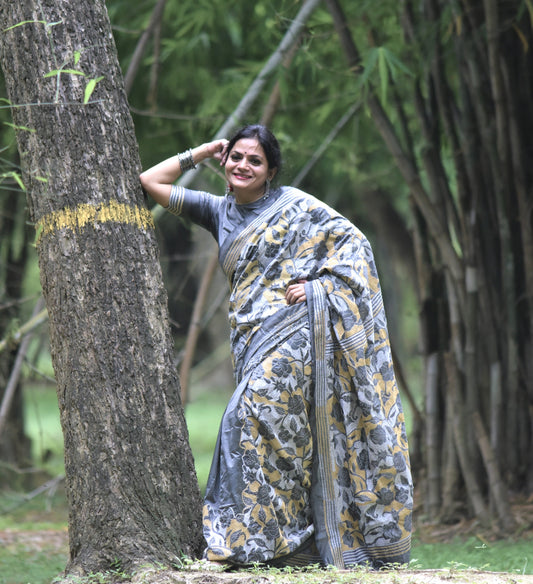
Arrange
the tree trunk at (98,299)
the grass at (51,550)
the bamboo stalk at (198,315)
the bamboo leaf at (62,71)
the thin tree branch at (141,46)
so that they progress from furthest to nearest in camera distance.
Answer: the bamboo stalk at (198,315), the thin tree branch at (141,46), the grass at (51,550), the tree trunk at (98,299), the bamboo leaf at (62,71)

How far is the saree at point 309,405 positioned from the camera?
3023mm

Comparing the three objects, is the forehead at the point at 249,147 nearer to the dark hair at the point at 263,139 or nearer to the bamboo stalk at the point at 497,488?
the dark hair at the point at 263,139

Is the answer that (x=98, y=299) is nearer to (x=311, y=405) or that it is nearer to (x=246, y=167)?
(x=246, y=167)

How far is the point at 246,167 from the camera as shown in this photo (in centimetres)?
319

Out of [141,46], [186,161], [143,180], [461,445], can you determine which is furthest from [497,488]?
[141,46]

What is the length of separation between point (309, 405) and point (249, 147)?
102 centimetres

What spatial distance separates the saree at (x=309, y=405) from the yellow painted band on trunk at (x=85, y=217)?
0.30 meters

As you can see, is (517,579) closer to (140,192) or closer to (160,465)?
(160,465)

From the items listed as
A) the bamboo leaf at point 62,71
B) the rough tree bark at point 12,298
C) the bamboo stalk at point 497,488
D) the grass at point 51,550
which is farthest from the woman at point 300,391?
the rough tree bark at point 12,298

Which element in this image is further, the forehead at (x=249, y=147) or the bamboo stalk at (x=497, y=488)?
the bamboo stalk at (x=497, y=488)

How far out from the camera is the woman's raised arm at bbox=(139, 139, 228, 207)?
10.4 feet

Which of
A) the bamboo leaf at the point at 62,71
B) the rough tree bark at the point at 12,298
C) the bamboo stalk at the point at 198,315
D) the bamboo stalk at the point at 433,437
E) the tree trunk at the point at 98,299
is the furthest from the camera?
the rough tree bark at the point at 12,298

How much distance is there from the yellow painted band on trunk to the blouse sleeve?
29 centimetres

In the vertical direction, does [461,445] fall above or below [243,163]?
below
